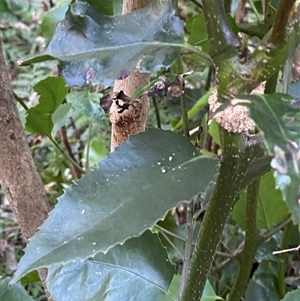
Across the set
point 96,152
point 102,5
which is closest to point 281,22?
point 102,5

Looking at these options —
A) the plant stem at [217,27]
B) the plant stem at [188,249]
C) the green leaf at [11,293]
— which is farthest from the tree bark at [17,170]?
the plant stem at [217,27]

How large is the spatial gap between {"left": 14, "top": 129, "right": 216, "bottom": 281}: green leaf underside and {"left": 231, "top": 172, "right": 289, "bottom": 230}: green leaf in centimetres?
36

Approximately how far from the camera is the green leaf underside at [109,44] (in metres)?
0.29

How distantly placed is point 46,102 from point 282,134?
386 mm

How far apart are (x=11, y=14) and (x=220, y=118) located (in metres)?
0.55

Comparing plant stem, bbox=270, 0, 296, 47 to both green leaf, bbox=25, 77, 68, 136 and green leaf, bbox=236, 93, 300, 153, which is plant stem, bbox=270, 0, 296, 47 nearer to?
green leaf, bbox=236, 93, 300, 153

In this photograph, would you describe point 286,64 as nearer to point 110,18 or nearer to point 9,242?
point 110,18

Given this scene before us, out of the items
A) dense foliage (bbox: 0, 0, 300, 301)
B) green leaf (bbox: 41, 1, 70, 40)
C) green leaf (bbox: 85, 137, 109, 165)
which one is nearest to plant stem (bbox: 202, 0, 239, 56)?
dense foliage (bbox: 0, 0, 300, 301)

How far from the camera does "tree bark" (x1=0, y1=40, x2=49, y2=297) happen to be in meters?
0.49

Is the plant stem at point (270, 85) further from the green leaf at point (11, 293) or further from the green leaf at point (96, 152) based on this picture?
the green leaf at point (96, 152)

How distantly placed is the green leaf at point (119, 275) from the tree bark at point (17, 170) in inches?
3.9

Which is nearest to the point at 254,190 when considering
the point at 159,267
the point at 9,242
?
the point at 159,267

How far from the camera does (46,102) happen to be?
58cm

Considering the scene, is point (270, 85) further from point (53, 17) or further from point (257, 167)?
point (53, 17)
